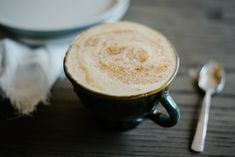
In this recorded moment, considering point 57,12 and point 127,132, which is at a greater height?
point 57,12

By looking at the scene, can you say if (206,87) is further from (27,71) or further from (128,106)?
(27,71)

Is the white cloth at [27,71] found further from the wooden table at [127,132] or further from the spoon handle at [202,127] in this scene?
the spoon handle at [202,127]

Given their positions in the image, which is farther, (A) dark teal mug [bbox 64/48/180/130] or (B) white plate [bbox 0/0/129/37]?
(B) white plate [bbox 0/0/129/37]

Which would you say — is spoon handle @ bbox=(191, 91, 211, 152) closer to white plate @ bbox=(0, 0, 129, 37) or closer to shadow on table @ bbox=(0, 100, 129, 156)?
shadow on table @ bbox=(0, 100, 129, 156)

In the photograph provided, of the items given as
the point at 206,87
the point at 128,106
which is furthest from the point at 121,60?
the point at 206,87

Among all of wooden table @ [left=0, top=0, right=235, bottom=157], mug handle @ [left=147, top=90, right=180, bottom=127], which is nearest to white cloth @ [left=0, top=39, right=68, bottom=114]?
wooden table @ [left=0, top=0, right=235, bottom=157]

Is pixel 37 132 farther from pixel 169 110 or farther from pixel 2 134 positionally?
pixel 169 110
